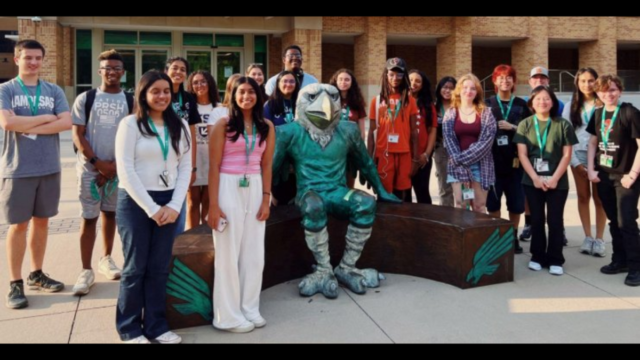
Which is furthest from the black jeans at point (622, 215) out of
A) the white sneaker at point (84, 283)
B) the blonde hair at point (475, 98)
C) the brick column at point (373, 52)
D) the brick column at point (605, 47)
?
the brick column at point (605, 47)

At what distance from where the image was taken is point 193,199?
222 inches

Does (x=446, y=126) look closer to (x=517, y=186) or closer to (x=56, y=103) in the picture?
(x=517, y=186)

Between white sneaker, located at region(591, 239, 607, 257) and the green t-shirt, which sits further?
white sneaker, located at region(591, 239, 607, 257)

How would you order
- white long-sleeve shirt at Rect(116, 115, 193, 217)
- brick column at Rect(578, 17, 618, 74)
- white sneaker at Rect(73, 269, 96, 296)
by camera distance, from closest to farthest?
white long-sleeve shirt at Rect(116, 115, 193, 217), white sneaker at Rect(73, 269, 96, 296), brick column at Rect(578, 17, 618, 74)

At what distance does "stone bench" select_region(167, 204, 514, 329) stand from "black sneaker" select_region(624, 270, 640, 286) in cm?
96

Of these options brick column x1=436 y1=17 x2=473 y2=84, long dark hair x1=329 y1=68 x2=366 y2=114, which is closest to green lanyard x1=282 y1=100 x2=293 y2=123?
long dark hair x1=329 y1=68 x2=366 y2=114

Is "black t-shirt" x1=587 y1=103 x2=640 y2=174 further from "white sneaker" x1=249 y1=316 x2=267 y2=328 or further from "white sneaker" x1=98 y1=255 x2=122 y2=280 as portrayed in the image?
"white sneaker" x1=98 y1=255 x2=122 y2=280

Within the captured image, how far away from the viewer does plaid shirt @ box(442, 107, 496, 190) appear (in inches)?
204

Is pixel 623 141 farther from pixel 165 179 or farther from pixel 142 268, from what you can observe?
pixel 142 268

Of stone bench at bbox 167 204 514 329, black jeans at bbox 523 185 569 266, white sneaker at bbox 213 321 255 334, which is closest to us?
white sneaker at bbox 213 321 255 334

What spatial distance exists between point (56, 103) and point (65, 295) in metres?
1.52

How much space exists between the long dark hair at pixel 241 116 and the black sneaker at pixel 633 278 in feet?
10.7

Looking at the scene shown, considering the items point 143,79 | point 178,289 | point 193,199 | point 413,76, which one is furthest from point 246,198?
point 413,76
